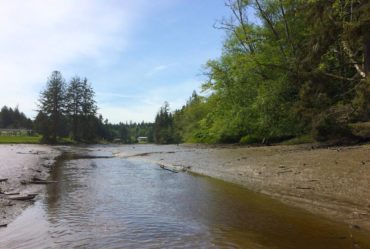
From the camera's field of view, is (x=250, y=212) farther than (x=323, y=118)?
No

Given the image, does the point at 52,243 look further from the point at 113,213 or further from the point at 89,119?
the point at 89,119

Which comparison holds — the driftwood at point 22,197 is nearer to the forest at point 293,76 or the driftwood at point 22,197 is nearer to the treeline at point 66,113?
the forest at point 293,76

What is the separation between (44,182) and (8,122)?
144m

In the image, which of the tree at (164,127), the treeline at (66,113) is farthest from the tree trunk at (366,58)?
the tree at (164,127)

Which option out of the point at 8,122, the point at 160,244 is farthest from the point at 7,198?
the point at 8,122

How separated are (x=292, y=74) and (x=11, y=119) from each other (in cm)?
14332

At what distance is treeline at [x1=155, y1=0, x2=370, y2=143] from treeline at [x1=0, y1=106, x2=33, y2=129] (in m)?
109

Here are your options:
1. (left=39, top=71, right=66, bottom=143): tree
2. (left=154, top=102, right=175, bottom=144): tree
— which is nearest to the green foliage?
(left=39, top=71, right=66, bottom=143): tree

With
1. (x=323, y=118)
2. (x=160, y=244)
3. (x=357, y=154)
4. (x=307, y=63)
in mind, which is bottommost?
(x=160, y=244)

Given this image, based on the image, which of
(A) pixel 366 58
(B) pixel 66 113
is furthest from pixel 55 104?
(A) pixel 366 58

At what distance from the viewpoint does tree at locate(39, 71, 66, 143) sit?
8631cm

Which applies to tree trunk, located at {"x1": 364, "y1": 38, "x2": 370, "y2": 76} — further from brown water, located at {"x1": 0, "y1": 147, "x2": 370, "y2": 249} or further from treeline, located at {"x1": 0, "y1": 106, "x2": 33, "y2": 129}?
treeline, located at {"x1": 0, "y1": 106, "x2": 33, "y2": 129}

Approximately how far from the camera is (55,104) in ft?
294

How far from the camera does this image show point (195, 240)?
721 centimetres
